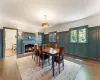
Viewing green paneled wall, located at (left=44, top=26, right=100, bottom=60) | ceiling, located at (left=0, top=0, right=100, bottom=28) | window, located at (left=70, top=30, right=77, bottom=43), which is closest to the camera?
ceiling, located at (left=0, top=0, right=100, bottom=28)

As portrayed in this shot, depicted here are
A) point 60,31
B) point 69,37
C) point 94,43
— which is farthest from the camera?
point 60,31

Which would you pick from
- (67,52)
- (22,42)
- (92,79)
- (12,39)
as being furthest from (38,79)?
(12,39)

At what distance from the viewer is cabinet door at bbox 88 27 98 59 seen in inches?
152

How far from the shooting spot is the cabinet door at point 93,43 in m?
3.87

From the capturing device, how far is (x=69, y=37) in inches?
214

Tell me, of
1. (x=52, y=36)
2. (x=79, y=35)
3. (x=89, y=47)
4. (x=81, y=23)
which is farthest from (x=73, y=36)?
(x=52, y=36)

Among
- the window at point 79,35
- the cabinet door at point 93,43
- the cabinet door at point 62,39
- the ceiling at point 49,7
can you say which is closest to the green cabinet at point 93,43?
the cabinet door at point 93,43

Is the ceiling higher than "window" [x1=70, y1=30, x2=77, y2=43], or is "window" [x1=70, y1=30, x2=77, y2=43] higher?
the ceiling

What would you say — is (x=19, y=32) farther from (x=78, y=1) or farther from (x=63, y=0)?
(x=78, y=1)

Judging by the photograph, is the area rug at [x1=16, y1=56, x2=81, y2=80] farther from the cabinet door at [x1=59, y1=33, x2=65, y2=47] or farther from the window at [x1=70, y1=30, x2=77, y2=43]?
the cabinet door at [x1=59, y1=33, x2=65, y2=47]

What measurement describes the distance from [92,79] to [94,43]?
249 cm

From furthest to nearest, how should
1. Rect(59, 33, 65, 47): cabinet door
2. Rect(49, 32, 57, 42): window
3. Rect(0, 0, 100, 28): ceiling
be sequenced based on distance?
Rect(49, 32, 57, 42): window < Rect(59, 33, 65, 47): cabinet door < Rect(0, 0, 100, 28): ceiling

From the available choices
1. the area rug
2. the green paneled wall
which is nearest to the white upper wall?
the green paneled wall

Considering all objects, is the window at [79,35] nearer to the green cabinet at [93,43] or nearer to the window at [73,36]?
the window at [73,36]
